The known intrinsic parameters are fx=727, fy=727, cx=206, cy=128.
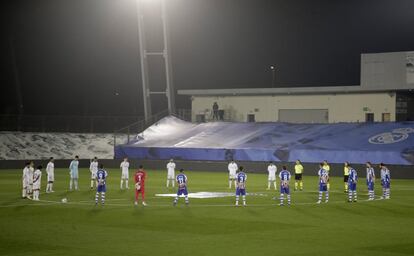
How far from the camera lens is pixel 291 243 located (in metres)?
23.9

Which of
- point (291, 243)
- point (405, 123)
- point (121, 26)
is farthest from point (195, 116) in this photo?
point (291, 243)

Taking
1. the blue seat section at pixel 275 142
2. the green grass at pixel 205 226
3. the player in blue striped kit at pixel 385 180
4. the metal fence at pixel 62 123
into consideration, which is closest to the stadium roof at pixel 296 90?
the blue seat section at pixel 275 142

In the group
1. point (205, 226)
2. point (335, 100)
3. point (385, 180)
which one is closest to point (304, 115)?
point (335, 100)

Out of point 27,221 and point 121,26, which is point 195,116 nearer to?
point 121,26

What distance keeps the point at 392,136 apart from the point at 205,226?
42.8m

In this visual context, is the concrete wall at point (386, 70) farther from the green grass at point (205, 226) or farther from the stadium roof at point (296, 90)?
the green grass at point (205, 226)

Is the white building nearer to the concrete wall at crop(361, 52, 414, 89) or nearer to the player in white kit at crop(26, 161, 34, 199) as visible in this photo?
the concrete wall at crop(361, 52, 414, 89)

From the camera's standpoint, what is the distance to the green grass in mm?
22578

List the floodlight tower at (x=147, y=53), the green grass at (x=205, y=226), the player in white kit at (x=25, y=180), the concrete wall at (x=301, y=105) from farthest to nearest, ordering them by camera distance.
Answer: the floodlight tower at (x=147, y=53) < the concrete wall at (x=301, y=105) < the player in white kit at (x=25, y=180) < the green grass at (x=205, y=226)

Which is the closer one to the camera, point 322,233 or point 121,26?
point 322,233

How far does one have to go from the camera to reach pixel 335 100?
261 feet

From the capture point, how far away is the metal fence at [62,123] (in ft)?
245

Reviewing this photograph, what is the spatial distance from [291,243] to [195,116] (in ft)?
215

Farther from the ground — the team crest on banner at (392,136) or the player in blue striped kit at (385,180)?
the team crest on banner at (392,136)
